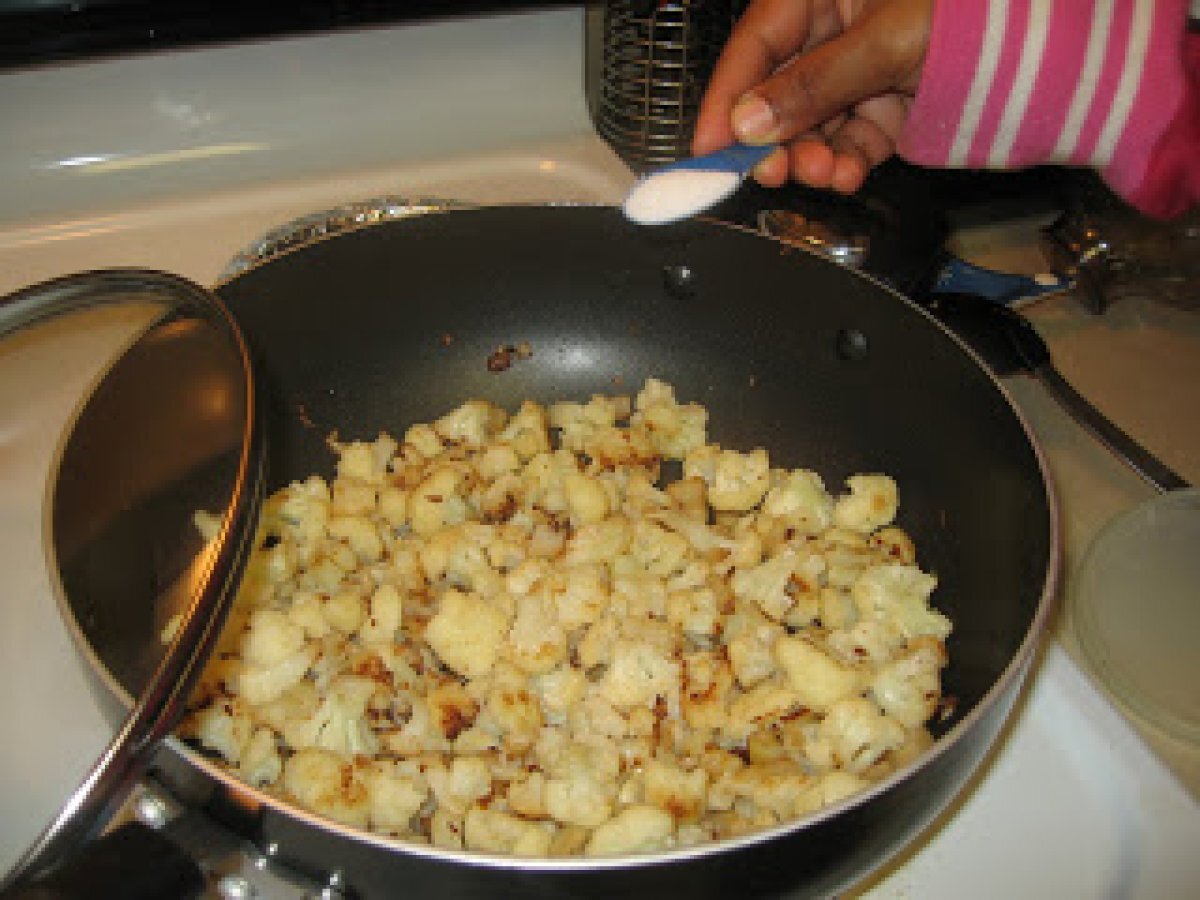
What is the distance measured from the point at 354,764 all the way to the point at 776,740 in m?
0.31

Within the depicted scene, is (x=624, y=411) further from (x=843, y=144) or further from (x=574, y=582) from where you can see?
(x=843, y=144)

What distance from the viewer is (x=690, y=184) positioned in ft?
2.86

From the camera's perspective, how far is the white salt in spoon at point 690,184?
34.4 inches

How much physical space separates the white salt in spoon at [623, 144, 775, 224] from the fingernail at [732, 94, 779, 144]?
18 mm

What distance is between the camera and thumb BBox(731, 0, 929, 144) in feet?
2.83

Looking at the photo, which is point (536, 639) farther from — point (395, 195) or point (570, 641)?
point (395, 195)

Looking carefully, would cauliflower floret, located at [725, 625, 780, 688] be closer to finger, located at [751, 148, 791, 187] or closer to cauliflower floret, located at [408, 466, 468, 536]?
cauliflower floret, located at [408, 466, 468, 536]

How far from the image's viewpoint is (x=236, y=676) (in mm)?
756

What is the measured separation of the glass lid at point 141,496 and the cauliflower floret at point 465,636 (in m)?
0.21

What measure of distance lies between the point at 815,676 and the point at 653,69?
2.51 ft

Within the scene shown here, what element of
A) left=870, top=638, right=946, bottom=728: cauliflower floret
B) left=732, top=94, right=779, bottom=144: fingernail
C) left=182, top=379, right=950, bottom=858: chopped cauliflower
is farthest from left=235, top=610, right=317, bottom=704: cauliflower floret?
left=732, top=94, right=779, bottom=144: fingernail

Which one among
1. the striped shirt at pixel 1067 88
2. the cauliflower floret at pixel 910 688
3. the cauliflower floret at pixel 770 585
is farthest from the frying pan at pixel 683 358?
the striped shirt at pixel 1067 88

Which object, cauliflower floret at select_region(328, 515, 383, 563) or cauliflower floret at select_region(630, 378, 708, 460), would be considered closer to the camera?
cauliflower floret at select_region(328, 515, 383, 563)

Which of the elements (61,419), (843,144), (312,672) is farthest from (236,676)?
(843,144)
